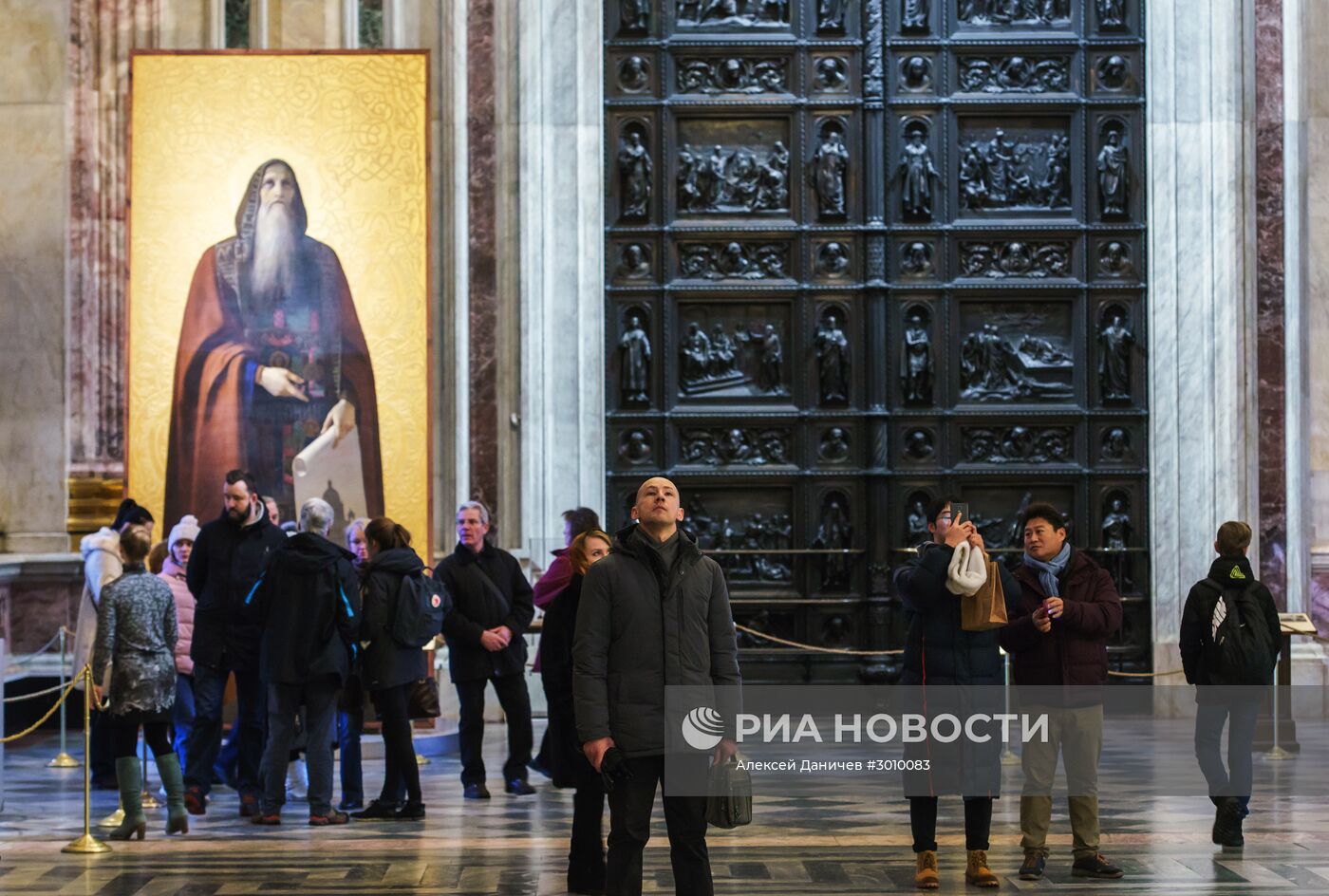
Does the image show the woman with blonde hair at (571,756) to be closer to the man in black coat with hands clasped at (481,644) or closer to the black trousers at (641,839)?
the black trousers at (641,839)

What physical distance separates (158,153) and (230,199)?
2.05ft

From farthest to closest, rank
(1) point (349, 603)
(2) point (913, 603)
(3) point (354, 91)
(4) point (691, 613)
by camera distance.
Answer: (3) point (354, 91) < (1) point (349, 603) < (2) point (913, 603) < (4) point (691, 613)

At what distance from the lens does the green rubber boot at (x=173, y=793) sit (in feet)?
33.3

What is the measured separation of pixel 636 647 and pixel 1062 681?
7.79 feet

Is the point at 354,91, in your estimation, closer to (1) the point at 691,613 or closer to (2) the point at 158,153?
(2) the point at 158,153

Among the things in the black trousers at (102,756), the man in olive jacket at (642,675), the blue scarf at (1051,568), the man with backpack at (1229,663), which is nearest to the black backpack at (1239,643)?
the man with backpack at (1229,663)

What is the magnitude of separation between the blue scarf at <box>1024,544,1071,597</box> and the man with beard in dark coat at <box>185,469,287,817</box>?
4.20 meters

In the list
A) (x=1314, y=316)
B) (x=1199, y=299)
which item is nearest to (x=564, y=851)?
(x=1199, y=299)

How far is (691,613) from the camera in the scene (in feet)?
23.4

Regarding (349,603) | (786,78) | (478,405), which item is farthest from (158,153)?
(349,603)

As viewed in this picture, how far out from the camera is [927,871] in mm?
8523

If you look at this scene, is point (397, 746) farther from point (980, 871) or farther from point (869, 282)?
point (869, 282)

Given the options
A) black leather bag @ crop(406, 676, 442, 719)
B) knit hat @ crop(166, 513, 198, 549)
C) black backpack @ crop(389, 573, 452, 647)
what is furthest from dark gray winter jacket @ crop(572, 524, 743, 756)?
knit hat @ crop(166, 513, 198, 549)

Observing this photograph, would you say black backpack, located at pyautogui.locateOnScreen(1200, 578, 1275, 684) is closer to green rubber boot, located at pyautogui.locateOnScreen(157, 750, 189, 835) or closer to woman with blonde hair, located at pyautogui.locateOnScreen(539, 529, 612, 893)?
woman with blonde hair, located at pyautogui.locateOnScreen(539, 529, 612, 893)
